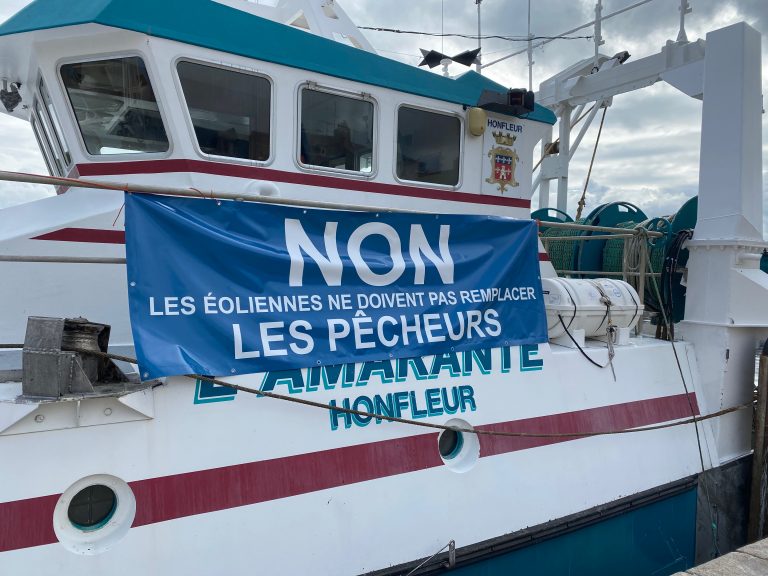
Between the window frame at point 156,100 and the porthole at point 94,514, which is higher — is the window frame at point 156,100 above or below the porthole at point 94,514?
above

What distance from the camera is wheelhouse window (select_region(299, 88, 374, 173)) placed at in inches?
145

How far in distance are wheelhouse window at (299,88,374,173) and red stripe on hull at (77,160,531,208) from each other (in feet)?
0.41

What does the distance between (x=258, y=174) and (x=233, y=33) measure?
84cm

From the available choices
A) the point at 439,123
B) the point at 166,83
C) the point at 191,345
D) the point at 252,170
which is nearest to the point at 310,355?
the point at 191,345

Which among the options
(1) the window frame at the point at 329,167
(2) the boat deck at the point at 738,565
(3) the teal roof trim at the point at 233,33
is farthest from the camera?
(1) the window frame at the point at 329,167

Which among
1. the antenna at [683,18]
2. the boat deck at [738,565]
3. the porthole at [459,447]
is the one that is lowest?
the boat deck at [738,565]

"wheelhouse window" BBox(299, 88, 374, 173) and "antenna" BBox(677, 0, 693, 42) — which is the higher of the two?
"antenna" BBox(677, 0, 693, 42)

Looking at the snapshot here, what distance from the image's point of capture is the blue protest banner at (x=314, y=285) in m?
2.67

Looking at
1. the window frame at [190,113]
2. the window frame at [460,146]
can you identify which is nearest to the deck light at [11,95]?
the window frame at [190,113]

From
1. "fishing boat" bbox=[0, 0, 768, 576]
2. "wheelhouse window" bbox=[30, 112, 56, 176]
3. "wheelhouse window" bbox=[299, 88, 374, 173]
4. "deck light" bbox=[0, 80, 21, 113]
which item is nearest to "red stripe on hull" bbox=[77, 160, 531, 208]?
"fishing boat" bbox=[0, 0, 768, 576]

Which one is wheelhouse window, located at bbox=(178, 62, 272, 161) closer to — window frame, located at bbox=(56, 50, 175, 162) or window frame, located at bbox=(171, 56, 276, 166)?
window frame, located at bbox=(171, 56, 276, 166)

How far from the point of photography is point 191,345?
2680 mm

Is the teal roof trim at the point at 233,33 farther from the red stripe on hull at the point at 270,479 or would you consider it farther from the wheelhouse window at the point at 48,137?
the red stripe on hull at the point at 270,479

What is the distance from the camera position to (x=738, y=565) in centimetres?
303
